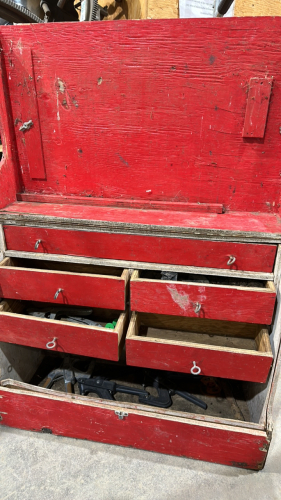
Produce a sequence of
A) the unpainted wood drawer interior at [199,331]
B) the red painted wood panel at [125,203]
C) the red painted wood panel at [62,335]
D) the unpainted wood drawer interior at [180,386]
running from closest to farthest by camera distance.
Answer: the red painted wood panel at [62,335]
the red painted wood panel at [125,203]
the unpainted wood drawer interior at [199,331]
the unpainted wood drawer interior at [180,386]

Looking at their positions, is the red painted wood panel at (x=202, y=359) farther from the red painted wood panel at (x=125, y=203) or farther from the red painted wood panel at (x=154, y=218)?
the red painted wood panel at (x=125, y=203)

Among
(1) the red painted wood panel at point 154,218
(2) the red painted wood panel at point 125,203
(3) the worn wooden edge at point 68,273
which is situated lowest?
(3) the worn wooden edge at point 68,273

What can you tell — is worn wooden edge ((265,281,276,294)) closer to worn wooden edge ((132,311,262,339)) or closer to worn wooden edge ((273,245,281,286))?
worn wooden edge ((273,245,281,286))

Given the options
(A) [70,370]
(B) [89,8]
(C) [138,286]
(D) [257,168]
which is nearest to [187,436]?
(C) [138,286]

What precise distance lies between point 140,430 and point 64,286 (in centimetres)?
72

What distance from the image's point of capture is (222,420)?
1235 mm

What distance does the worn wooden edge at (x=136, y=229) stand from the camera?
1.15 metres

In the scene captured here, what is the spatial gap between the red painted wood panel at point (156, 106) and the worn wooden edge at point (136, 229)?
0.83ft

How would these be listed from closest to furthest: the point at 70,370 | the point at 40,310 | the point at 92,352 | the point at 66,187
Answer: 1. the point at 92,352
2. the point at 66,187
3. the point at 40,310
4. the point at 70,370

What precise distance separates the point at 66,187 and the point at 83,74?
0.50m

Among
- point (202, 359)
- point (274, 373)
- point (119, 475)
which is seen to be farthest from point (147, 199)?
point (119, 475)

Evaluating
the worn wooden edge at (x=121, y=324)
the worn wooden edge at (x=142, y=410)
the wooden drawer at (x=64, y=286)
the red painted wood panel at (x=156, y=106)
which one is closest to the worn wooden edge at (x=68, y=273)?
the wooden drawer at (x=64, y=286)

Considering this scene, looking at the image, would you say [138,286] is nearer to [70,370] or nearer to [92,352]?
[92,352]

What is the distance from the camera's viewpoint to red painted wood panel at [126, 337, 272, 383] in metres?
1.18
